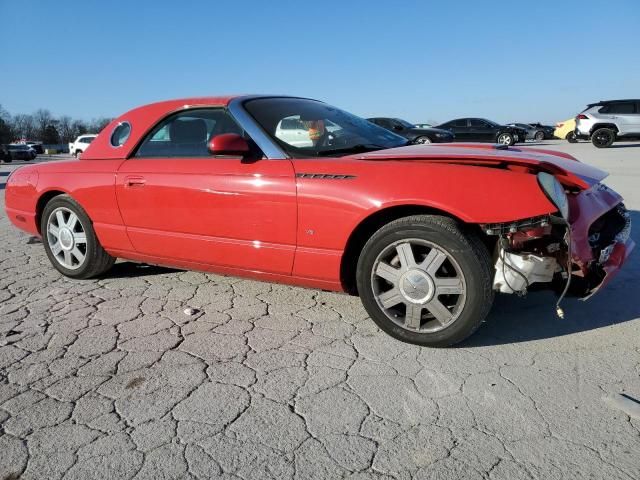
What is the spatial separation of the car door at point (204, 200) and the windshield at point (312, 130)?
20 cm

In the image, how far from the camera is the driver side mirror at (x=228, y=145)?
2986 mm

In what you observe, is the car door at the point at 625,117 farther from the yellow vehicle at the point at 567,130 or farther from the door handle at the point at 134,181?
the door handle at the point at 134,181

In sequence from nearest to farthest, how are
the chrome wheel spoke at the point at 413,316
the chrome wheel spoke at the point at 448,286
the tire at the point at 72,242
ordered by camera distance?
the chrome wheel spoke at the point at 448,286 < the chrome wheel spoke at the point at 413,316 < the tire at the point at 72,242

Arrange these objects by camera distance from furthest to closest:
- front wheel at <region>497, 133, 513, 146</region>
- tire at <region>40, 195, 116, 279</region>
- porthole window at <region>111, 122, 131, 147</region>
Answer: front wheel at <region>497, 133, 513, 146</region> < tire at <region>40, 195, 116, 279</region> < porthole window at <region>111, 122, 131, 147</region>

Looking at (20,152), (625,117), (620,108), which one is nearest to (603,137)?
(625,117)

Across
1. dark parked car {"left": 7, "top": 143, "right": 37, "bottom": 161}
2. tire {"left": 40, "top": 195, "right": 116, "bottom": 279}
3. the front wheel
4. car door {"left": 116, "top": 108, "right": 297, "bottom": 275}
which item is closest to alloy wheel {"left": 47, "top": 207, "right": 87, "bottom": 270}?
tire {"left": 40, "top": 195, "right": 116, "bottom": 279}

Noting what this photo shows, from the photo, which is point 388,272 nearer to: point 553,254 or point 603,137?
point 553,254

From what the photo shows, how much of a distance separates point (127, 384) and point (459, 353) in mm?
1695

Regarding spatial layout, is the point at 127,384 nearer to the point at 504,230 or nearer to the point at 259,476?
the point at 259,476

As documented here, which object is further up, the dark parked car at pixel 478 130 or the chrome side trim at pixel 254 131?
the chrome side trim at pixel 254 131

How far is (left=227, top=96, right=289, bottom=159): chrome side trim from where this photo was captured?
3.09m

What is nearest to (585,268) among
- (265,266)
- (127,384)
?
(265,266)

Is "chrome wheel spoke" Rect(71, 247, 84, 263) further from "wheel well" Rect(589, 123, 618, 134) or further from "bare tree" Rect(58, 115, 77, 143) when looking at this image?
"bare tree" Rect(58, 115, 77, 143)

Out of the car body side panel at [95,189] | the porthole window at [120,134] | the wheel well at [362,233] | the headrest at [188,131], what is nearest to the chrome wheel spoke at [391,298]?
the wheel well at [362,233]
